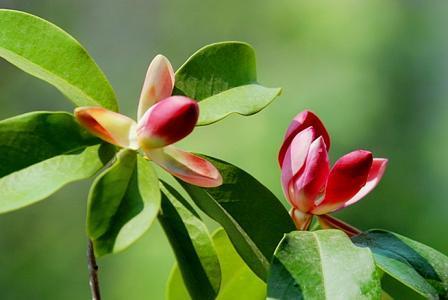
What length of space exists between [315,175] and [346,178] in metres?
0.02

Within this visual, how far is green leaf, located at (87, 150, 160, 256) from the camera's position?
1.69 ft

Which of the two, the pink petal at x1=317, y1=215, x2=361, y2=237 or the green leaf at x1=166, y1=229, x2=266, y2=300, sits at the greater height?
the pink petal at x1=317, y1=215, x2=361, y2=237

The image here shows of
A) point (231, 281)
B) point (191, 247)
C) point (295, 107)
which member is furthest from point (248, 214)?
point (295, 107)

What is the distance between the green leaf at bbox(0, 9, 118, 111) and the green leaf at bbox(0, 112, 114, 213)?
0.16ft

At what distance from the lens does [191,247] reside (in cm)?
62

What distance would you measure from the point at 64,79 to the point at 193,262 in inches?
5.9

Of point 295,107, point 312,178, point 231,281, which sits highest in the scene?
point 312,178

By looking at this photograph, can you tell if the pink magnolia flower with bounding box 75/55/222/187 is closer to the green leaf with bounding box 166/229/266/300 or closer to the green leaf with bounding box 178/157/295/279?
the green leaf with bounding box 178/157/295/279

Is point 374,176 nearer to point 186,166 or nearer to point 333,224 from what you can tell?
point 333,224

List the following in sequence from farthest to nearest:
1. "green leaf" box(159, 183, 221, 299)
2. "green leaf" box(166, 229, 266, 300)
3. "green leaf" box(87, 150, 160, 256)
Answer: "green leaf" box(166, 229, 266, 300) → "green leaf" box(159, 183, 221, 299) → "green leaf" box(87, 150, 160, 256)

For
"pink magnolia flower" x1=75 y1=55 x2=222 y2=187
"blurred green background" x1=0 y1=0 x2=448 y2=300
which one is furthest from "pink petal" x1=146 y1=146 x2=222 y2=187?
"blurred green background" x1=0 y1=0 x2=448 y2=300

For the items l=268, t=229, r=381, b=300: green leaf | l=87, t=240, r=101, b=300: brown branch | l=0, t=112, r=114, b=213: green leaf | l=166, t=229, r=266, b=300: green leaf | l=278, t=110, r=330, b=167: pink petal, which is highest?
l=0, t=112, r=114, b=213: green leaf

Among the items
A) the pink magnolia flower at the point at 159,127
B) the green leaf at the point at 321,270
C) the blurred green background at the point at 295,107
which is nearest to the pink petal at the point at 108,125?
the pink magnolia flower at the point at 159,127

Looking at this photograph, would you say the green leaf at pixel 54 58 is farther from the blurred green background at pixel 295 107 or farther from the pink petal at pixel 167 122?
the blurred green background at pixel 295 107
